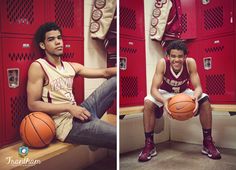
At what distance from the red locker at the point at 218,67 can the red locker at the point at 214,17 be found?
0.18 ft

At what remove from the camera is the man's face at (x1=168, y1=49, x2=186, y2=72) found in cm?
192

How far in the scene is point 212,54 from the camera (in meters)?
1.92

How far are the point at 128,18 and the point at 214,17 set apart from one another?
597 millimetres

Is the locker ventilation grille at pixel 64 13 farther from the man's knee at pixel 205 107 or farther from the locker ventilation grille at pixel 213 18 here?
the man's knee at pixel 205 107

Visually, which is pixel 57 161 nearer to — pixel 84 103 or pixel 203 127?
pixel 84 103

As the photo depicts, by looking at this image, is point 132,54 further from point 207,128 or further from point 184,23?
point 207,128

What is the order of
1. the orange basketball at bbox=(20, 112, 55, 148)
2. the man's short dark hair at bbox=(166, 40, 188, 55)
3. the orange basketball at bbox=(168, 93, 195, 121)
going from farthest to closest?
the man's short dark hair at bbox=(166, 40, 188, 55) < the orange basketball at bbox=(168, 93, 195, 121) < the orange basketball at bbox=(20, 112, 55, 148)

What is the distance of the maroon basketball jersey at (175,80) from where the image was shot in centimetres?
192

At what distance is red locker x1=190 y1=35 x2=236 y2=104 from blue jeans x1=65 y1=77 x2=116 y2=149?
0.64m

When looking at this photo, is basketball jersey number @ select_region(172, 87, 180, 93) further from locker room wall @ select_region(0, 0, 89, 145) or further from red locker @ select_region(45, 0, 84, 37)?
locker room wall @ select_region(0, 0, 89, 145)

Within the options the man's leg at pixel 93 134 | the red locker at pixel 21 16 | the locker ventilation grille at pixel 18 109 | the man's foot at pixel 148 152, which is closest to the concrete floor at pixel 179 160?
the man's foot at pixel 148 152

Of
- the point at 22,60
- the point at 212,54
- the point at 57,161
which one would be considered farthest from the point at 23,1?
the point at 212,54

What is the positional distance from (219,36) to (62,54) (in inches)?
42.3

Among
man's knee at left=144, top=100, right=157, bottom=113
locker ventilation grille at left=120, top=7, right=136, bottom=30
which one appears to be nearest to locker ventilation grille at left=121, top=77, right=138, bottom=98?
man's knee at left=144, top=100, right=157, bottom=113
